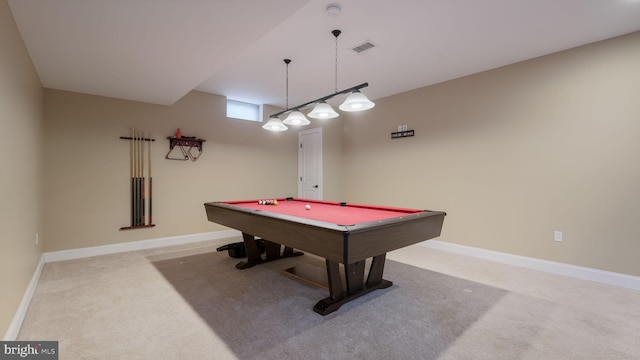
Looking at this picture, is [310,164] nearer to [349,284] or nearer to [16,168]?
[349,284]

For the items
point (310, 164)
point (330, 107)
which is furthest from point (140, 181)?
point (330, 107)

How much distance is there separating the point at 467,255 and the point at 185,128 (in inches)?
188

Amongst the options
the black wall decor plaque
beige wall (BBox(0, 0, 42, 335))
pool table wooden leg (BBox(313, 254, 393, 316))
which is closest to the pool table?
pool table wooden leg (BBox(313, 254, 393, 316))

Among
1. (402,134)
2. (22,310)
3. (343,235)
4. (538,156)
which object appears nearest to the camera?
(343,235)

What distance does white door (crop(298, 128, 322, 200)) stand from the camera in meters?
5.76

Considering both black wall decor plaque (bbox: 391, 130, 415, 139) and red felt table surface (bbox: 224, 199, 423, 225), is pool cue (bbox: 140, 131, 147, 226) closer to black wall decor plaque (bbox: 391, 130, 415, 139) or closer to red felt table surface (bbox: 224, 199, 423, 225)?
red felt table surface (bbox: 224, 199, 423, 225)

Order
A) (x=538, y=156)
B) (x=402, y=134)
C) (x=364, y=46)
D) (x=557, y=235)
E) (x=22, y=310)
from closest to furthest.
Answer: (x=22, y=310) → (x=364, y=46) → (x=557, y=235) → (x=538, y=156) → (x=402, y=134)

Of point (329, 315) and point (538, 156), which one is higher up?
point (538, 156)

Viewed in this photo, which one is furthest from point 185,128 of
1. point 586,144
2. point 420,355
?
point 586,144

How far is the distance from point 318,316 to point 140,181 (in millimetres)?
3508

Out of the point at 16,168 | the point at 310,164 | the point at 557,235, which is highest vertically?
the point at 310,164
